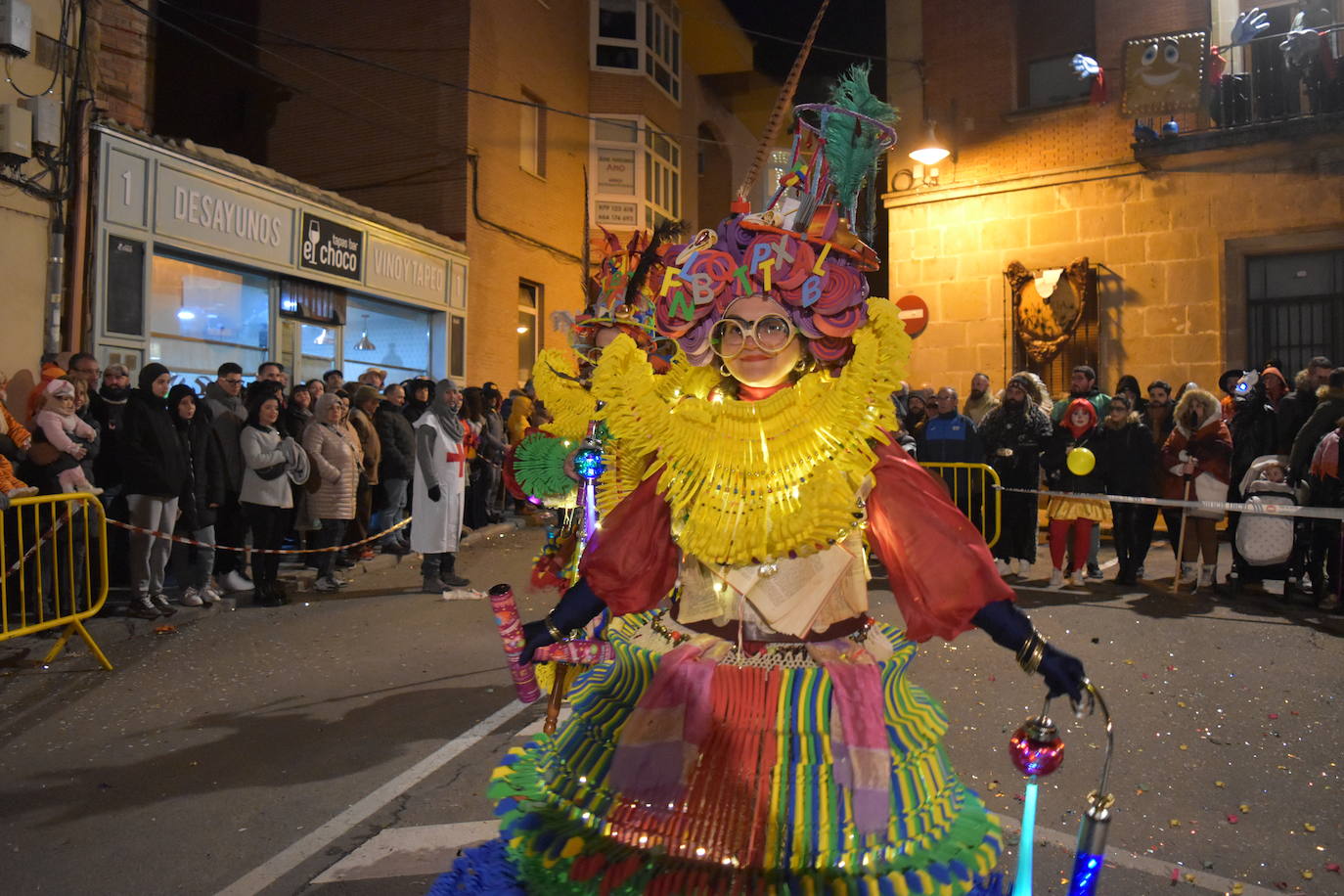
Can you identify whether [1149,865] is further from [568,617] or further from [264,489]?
[264,489]

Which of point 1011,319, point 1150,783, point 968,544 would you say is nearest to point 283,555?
point 1150,783

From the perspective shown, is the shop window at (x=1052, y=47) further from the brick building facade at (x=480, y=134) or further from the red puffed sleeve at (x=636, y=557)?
the red puffed sleeve at (x=636, y=557)

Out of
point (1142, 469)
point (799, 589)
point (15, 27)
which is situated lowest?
point (799, 589)

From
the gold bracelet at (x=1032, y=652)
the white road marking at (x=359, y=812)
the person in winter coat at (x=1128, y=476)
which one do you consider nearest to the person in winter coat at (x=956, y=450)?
the person in winter coat at (x=1128, y=476)

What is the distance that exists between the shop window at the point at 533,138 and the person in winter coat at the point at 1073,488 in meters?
13.1

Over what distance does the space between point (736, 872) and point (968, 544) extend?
0.96 metres

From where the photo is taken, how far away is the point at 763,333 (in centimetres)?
272

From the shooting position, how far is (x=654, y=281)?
189 inches

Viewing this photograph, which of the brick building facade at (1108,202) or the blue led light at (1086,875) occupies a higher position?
the brick building facade at (1108,202)

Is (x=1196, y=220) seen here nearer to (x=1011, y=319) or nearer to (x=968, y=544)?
(x=1011, y=319)

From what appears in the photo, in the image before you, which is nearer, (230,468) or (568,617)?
(568,617)

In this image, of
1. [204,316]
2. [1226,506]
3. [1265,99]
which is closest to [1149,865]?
[1226,506]

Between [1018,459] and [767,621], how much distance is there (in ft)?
25.9

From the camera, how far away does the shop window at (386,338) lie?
15.5 meters
